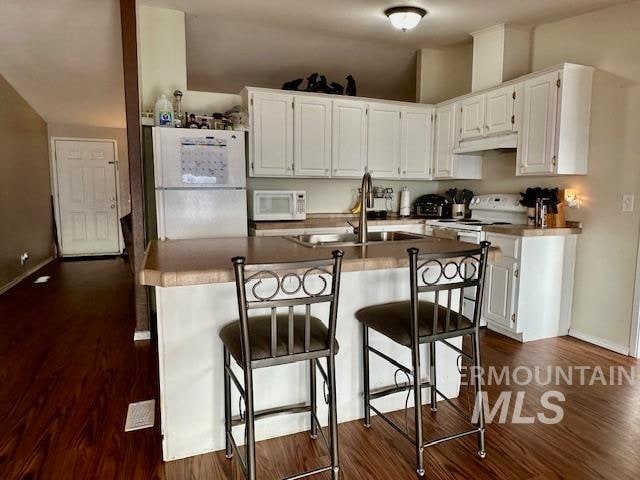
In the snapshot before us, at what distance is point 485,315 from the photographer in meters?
3.52

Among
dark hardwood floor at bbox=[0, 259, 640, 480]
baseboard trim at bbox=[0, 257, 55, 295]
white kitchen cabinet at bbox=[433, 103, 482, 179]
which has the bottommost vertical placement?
dark hardwood floor at bbox=[0, 259, 640, 480]

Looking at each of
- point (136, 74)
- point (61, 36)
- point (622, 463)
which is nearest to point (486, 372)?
point (622, 463)

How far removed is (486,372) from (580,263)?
138cm

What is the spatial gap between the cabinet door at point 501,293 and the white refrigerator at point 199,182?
2095 mm

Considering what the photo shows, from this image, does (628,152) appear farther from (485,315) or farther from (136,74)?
(136,74)

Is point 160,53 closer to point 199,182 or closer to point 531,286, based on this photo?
point 199,182

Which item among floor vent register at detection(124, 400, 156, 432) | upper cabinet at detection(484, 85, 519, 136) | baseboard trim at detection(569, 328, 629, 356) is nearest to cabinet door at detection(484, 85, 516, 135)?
upper cabinet at detection(484, 85, 519, 136)

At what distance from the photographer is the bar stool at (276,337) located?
→ 139 cm

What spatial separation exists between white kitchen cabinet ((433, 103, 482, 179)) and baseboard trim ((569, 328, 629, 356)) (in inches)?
67.1

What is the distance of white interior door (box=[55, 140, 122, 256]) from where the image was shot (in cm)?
696

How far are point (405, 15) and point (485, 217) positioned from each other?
78.4 inches

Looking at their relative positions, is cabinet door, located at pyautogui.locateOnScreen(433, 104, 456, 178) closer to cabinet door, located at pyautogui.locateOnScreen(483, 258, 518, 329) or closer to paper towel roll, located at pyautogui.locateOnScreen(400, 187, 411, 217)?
paper towel roll, located at pyautogui.locateOnScreen(400, 187, 411, 217)

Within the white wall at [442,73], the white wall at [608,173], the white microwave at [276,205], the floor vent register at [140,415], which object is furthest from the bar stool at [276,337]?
the white wall at [442,73]

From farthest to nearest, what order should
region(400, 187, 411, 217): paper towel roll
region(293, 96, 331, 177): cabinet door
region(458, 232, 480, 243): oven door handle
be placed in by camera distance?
1. region(400, 187, 411, 217): paper towel roll
2. region(293, 96, 331, 177): cabinet door
3. region(458, 232, 480, 243): oven door handle
